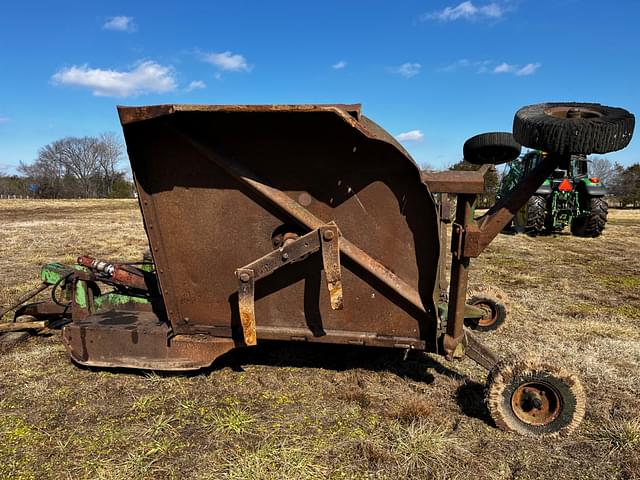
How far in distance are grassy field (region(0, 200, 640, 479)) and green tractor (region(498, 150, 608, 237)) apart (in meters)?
7.71

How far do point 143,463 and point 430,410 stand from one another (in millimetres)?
1713

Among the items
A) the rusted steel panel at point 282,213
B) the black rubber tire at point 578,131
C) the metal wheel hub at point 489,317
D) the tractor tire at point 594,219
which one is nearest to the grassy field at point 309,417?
the metal wheel hub at point 489,317

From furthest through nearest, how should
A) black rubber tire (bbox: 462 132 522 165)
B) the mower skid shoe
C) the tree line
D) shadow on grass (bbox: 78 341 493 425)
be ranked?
the tree line
black rubber tire (bbox: 462 132 522 165)
shadow on grass (bbox: 78 341 493 425)
the mower skid shoe

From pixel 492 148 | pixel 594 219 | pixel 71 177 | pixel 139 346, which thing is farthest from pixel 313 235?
pixel 71 177

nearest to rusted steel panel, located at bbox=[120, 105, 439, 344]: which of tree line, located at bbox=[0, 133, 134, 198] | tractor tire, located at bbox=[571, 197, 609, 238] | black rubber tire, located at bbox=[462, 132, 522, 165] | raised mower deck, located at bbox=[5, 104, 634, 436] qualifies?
raised mower deck, located at bbox=[5, 104, 634, 436]

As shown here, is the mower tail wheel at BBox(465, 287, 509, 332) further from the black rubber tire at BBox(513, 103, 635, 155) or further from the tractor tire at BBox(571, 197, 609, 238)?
the tractor tire at BBox(571, 197, 609, 238)

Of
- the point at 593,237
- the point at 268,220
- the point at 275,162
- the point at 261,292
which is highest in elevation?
the point at 275,162

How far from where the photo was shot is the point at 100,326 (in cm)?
324

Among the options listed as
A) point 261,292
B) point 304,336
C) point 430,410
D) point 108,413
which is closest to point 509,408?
point 430,410

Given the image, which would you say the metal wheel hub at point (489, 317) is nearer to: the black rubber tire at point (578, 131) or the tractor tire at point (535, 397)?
the tractor tire at point (535, 397)

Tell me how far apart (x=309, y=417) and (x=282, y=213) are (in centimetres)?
130

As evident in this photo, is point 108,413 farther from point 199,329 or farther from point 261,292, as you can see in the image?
point 261,292

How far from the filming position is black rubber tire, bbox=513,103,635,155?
2.34 metres

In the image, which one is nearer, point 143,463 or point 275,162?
point 143,463
